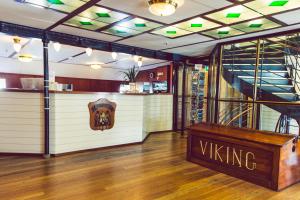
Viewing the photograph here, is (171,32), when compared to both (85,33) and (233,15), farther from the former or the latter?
(85,33)

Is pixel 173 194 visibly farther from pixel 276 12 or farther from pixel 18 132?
pixel 18 132

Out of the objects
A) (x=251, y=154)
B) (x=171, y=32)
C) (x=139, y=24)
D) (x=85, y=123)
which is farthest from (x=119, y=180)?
(x=171, y=32)

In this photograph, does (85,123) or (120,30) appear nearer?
(120,30)

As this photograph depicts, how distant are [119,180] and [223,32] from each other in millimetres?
3323

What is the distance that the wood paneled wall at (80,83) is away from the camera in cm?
887

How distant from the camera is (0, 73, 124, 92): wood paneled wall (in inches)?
349

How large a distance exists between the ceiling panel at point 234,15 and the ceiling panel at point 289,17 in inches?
12.5

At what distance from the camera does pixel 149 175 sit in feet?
11.2

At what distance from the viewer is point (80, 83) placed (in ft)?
34.5

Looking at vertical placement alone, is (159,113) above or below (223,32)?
below

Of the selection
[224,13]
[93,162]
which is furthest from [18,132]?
[224,13]

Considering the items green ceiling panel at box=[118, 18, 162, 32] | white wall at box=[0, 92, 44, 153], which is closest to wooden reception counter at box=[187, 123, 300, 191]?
green ceiling panel at box=[118, 18, 162, 32]

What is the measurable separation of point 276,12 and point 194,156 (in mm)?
2721

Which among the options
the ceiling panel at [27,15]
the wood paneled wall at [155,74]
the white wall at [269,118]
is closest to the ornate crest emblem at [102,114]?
the ceiling panel at [27,15]
